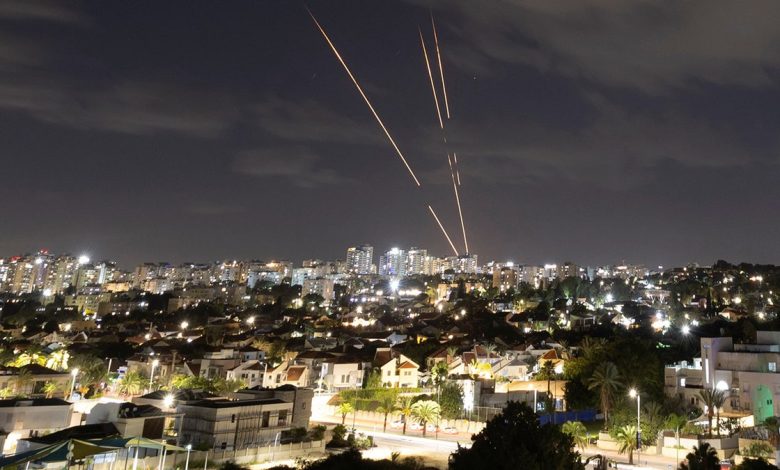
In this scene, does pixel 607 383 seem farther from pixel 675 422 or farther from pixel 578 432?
pixel 578 432

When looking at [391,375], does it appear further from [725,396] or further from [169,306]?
[169,306]

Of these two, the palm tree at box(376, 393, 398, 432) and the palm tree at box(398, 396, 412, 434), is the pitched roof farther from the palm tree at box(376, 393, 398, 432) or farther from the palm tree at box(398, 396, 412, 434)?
the palm tree at box(398, 396, 412, 434)

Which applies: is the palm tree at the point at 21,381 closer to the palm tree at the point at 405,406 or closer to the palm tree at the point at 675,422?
Result: the palm tree at the point at 405,406

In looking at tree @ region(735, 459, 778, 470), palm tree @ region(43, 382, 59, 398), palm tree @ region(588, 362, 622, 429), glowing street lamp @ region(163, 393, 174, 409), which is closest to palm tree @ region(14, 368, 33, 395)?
palm tree @ region(43, 382, 59, 398)

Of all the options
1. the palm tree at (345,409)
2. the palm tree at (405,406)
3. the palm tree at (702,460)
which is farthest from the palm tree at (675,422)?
the palm tree at (345,409)

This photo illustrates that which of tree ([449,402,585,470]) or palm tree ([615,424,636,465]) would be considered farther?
palm tree ([615,424,636,465])

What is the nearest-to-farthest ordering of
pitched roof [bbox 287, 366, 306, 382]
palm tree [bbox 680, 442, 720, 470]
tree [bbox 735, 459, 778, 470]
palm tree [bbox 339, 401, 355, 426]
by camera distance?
tree [bbox 735, 459, 778, 470]
palm tree [bbox 680, 442, 720, 470]
palm tree [bbox 339, 401, 355, 426]
pitched roof [bbox 287, 366, 306, 382]

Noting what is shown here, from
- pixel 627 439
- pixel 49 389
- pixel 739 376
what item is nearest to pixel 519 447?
pixel 627 439
